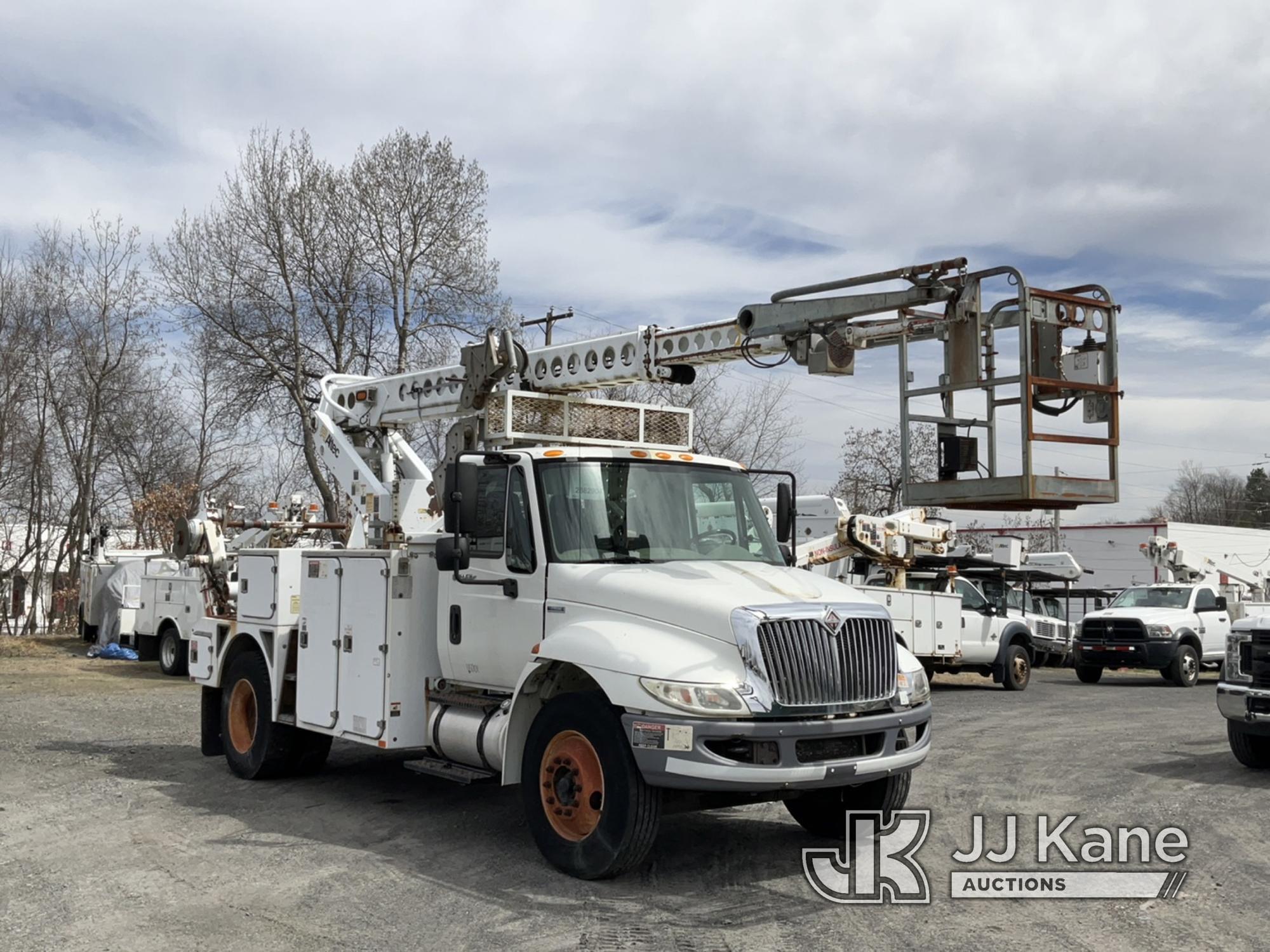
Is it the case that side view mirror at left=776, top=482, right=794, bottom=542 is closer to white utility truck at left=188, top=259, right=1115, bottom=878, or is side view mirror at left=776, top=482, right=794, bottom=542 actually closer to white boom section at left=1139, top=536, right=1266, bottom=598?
white utility truck at left=188, top=259, right=1115, bottom=878

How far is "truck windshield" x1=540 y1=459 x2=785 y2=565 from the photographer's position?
8.04 metres

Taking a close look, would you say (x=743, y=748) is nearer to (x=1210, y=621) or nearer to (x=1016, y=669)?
(x=1016, y=669)

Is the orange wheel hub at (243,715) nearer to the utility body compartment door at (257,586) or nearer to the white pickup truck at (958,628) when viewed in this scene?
the utility body compartment door at (257,586)

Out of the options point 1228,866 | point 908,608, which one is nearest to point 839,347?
point 1228,866

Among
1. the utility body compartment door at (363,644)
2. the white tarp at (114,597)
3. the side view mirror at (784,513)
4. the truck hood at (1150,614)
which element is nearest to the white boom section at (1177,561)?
the truck hood at (1150,614)

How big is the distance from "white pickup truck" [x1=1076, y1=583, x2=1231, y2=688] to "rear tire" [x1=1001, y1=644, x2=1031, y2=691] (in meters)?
2.54

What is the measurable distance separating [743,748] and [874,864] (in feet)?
4.47

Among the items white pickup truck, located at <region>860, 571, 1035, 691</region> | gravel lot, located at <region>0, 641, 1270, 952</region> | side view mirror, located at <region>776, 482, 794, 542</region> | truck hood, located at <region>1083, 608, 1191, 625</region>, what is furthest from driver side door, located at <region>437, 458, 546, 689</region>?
truck hood, located at <region>1083, 608, 1191, 625</region>

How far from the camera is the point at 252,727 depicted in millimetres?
10945

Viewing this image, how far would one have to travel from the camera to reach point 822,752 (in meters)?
7.03

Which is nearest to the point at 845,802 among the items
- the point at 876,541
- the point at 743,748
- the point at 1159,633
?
the point at 743,748

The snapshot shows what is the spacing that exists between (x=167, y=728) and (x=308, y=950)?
9451 mm

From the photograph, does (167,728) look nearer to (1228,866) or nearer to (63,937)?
(63,937)

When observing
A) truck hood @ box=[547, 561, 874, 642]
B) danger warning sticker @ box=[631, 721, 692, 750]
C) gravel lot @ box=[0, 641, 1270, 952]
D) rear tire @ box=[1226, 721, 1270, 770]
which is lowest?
gravel lot @ box=[0, 641, 1270, 952]
